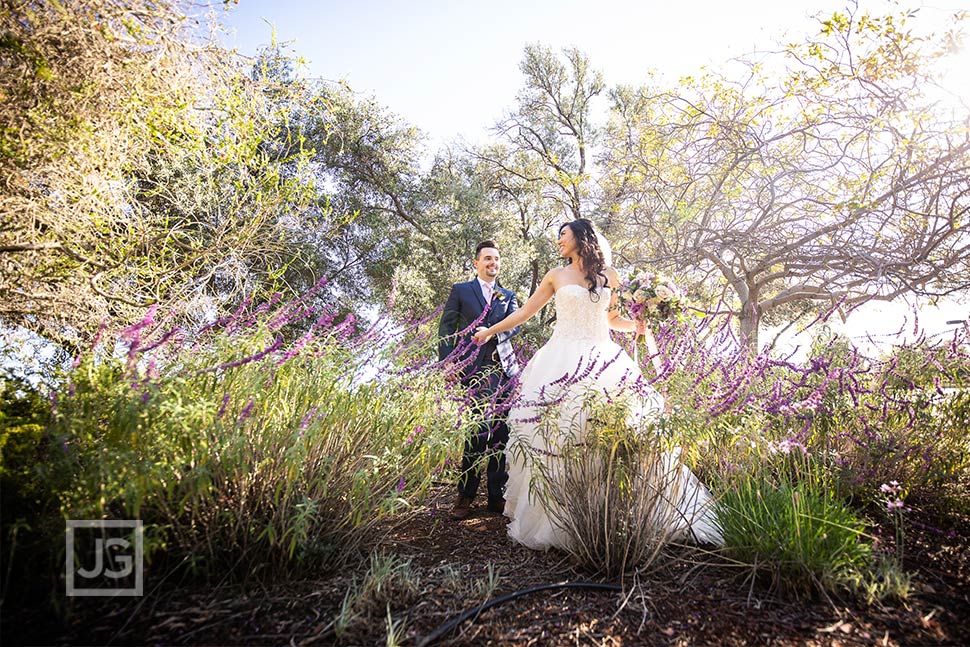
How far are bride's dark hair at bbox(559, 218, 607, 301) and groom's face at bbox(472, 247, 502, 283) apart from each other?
2.55 ft

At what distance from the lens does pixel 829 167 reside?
4574 mm

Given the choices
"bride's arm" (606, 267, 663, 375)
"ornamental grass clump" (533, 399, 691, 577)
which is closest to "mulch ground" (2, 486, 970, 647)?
"ornamental grass clump" (533, 399, 691, 577)

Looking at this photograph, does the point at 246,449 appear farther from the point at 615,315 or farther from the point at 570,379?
the point at 615,315

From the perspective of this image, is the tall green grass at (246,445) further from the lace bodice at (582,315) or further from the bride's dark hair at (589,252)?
the bride's dark hair at (589,252)

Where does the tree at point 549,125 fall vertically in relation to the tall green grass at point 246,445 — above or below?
above

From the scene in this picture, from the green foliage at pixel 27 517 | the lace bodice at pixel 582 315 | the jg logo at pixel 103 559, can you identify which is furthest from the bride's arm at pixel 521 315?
the green foliage at pixel 27 517

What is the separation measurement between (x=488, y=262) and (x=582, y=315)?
104 centimetres

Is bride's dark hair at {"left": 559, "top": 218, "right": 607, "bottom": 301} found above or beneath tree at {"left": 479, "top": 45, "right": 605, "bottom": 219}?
beneath

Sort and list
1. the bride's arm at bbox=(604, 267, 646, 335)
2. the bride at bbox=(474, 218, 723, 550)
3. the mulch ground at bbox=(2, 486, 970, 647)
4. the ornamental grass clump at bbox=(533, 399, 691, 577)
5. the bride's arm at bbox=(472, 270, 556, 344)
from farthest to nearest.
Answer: the bride's arm at bbox=(604, 267, 646, 335) → the bride's arm at bbox=(472, 270, 556, 344) → the bride at bbox=(474, 218, 723, 550) → the ornamental grass clump at bbox=(533, 399, 691, 577) → the mulch ground at bbox=(2, 486, 970, 647)

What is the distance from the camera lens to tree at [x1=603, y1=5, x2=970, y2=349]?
424cm

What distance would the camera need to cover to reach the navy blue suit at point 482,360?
3629 mm

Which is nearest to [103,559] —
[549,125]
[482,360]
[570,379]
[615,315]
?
[570,379]

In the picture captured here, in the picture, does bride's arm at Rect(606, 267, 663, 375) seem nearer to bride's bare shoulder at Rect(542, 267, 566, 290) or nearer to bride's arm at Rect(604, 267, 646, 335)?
bride's arm at Rect(604, 267, 646, 335)

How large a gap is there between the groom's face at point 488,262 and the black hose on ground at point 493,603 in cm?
248
